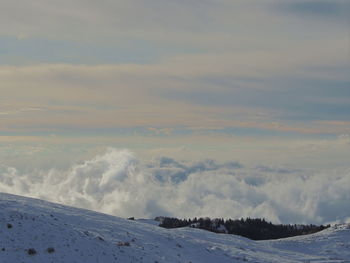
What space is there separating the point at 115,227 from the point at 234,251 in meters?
13.9

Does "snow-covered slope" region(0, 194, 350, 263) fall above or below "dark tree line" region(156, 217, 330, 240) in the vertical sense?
below

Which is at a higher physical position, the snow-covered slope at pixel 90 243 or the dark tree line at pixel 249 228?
the dark tree line at pixel 249 228

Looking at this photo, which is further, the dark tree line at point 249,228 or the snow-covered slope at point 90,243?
the dark tree line at point 249,228

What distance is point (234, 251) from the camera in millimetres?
43719

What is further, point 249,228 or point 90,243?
point 249,228

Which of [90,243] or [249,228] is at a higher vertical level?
[249,228]

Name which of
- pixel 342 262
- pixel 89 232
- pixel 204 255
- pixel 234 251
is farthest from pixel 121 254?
pixel 342 262

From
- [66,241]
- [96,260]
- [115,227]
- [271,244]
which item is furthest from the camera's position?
[271,244]

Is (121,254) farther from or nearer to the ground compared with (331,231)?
nearer to the ground

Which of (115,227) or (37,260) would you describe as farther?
(115,227)

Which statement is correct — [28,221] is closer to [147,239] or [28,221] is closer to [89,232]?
[89,232]

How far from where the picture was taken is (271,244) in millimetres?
59812

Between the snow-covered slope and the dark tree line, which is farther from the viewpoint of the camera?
the dark tree line

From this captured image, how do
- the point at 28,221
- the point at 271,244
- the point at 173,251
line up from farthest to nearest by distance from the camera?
the point at 271,244 → the point at 173,251 → the point at 28,221
